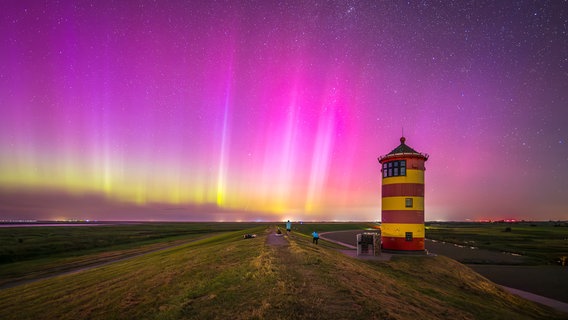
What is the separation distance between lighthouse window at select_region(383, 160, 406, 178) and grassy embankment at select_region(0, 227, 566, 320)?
416 inches

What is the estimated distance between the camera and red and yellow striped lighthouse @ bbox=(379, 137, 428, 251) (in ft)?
105

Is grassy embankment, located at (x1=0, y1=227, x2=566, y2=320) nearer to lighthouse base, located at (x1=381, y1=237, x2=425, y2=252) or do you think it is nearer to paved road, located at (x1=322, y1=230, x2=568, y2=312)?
paved road, located at (x1=322, y1=230, x2=568, y2=312)

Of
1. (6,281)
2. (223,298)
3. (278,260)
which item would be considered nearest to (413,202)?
(278,260)

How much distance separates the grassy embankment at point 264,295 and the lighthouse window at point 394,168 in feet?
34.7

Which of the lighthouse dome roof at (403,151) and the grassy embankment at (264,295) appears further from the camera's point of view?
the lighthouse dome roof at (403,151)

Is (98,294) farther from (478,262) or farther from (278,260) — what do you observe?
(478,262)

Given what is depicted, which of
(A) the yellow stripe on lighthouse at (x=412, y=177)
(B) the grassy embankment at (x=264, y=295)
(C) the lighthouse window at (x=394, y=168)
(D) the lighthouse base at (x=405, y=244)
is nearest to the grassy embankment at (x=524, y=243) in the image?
(D) the lighthouse base at (x=405, y=244)

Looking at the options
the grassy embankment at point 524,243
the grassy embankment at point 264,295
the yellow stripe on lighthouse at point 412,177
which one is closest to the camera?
the grassy embankment at point 264,295

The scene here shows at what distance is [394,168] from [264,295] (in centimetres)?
2587

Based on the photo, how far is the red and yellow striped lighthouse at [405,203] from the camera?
105ft

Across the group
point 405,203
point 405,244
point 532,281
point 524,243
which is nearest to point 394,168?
point 405,203

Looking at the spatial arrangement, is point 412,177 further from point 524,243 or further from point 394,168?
point 524,243

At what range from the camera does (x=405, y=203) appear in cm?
3225

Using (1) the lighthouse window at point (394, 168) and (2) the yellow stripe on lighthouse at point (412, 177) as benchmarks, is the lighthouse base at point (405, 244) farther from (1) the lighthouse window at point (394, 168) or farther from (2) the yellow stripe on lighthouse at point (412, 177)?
(1) the lighthouse window at point (394, 168)
